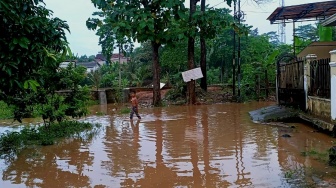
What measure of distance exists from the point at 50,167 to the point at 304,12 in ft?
54.5

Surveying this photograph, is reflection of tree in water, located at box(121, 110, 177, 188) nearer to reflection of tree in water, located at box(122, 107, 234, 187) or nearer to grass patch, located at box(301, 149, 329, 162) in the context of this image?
reflection of tree in water, located at box(122, 107, 234, 187)

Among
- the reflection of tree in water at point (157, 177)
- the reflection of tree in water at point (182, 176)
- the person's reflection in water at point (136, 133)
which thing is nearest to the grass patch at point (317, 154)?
the reflection of tree in water at point (182, 176)

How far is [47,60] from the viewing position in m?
3.61

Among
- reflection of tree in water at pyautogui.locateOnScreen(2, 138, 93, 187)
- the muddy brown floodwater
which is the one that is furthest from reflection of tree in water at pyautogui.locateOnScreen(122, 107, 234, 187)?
reflection of tree in water at pyautogui.locateOnScreen(2, 138, 93, 187)

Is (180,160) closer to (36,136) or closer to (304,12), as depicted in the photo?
(36,136)

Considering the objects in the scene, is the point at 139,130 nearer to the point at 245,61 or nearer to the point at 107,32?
the point at 107,32

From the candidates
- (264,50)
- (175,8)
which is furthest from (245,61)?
(175,8)

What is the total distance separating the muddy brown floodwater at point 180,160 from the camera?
638 cm

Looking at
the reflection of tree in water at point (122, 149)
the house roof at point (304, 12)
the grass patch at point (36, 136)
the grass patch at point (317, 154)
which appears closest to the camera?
the reflection of tree in water at point (122, 149)

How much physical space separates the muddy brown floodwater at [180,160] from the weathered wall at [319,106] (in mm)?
643

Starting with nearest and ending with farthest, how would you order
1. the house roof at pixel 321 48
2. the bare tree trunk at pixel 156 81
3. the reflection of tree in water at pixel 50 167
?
the reflection of tree in water at pixel 50 167, the house roof at pixel 321 48, the bare tree trunk at pixel 156 81

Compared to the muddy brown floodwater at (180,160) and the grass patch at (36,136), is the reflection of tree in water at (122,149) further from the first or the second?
the grass patch at (36,136)

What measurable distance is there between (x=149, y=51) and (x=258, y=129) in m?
24.9

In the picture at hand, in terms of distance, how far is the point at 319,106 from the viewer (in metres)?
11.6
